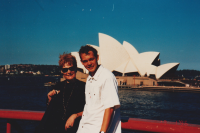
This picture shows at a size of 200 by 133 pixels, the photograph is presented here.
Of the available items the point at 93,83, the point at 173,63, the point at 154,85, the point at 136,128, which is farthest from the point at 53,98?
the point at 173,63

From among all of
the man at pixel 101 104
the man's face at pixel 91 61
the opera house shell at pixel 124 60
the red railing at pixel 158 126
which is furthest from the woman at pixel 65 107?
the opera house shell at pixel 124 60

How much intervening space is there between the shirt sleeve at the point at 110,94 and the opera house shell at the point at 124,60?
30504 mm

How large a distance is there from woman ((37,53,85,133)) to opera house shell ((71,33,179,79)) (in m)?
30.2

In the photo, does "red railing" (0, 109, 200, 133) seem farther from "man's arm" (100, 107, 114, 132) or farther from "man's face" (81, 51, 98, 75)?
"man's face" (81, 51, 98, 75)

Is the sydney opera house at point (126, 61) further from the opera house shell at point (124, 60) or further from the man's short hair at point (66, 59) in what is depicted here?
the man's short hair at point (66, 59)

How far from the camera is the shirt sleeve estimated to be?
1055 mm

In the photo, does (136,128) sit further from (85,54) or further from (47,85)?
(47,85)

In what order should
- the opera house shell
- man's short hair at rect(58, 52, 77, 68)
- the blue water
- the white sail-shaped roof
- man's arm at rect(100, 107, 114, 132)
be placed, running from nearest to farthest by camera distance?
man's arm at rect(100, 107, 114, 132)
man's short hair at rect(58, 52, 77, 68)
the blue water
the opera house shell
the white sail-shaped roof

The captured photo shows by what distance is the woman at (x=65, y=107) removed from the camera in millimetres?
1233

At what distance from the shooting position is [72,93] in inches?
52.4

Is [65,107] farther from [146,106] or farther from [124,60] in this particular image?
[124,60]

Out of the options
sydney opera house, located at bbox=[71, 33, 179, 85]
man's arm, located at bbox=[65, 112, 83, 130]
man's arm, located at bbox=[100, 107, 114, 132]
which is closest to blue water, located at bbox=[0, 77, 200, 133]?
man's arm, located at bbox=[65, 112, 83, 130]

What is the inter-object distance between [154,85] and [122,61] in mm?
7565

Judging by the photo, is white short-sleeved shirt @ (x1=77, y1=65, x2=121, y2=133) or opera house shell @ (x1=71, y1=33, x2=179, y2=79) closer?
white short-sleeved shirt @ (x1=77, y1=65, x2=121, y2=133)
